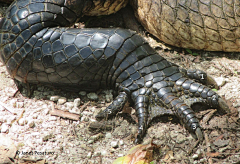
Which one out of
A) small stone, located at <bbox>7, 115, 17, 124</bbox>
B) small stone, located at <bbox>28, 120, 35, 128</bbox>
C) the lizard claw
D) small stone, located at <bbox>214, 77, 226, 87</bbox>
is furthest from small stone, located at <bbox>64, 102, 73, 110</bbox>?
small stone, located at <bbox>214, 77, 226, 87</bbox>

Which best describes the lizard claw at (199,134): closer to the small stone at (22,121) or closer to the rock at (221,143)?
the rock at (221,143)

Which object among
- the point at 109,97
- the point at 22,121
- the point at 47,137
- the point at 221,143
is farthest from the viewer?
the point at 109,97

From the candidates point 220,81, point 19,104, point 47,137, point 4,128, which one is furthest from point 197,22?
point 4,128

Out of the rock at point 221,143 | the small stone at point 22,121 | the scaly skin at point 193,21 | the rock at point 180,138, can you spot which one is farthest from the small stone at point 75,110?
the rock at point 221,143

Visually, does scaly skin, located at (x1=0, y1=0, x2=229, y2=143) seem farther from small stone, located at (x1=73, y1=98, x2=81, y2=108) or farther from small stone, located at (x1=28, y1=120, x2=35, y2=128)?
small stone, located at (x1=28, y1=120, x2=35, y2=128)

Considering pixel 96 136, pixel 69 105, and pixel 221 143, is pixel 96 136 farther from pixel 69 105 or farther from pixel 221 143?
pixel 221 143
